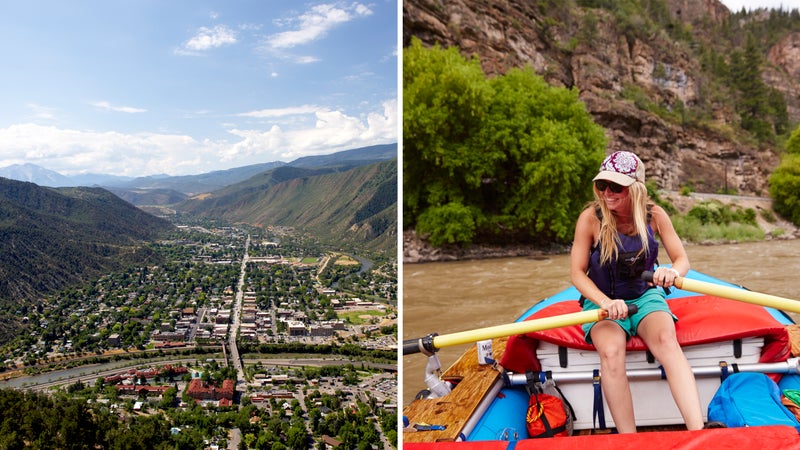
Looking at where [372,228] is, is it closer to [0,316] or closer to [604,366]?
[0,316]

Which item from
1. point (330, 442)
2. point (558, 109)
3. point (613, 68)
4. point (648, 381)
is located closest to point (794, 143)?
point (613, 68)

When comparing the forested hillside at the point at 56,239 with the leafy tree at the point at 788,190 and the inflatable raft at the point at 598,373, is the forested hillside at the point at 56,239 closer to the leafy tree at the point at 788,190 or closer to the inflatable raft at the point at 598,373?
the inflatable raft at the point at 598,373

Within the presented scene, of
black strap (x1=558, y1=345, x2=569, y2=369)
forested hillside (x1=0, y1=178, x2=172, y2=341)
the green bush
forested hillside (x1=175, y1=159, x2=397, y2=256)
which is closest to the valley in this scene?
forested hillside (x1=0, y1=178, x2=172, y2=341)

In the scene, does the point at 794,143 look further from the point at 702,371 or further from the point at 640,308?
the point at 640,308

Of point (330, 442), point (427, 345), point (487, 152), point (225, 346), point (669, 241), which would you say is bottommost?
point (330, 442)

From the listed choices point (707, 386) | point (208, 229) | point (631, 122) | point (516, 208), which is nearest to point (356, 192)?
point (208, 229)

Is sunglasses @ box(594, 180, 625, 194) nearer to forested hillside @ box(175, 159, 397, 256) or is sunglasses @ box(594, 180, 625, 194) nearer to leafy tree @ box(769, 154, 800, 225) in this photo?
leafy tree @ box(769, 154, 800, 225)

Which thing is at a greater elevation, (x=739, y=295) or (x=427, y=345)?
(x=739, y=295)
